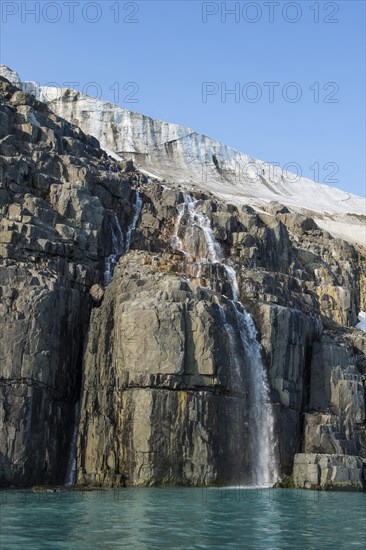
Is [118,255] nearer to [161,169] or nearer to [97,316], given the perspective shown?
[97,316]

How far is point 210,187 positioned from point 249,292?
8303 cm

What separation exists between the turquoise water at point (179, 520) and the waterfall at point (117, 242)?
19.7 metres

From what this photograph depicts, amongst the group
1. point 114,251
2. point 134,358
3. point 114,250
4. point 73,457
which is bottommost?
point 73,457

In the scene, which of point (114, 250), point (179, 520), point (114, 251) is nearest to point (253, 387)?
point (114, 251)

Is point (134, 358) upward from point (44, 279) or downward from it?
downward

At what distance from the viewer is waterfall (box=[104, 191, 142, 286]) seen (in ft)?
187

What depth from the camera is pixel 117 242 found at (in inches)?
2415

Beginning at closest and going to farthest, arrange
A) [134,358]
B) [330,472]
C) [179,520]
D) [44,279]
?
1. [179,520]
2. [330,472]
3. [134,358]
4. [44,279]

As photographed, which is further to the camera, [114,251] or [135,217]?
[135,217]

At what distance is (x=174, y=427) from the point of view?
149 ft

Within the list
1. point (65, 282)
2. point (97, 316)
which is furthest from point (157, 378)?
point (65, 282)

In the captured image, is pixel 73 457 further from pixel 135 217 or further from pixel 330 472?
pixel 135 217

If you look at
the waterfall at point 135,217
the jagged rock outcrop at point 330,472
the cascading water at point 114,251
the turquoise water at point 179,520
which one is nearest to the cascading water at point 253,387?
the jagged rock outcrop at point 330,472

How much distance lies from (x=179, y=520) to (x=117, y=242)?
34.2 meters
